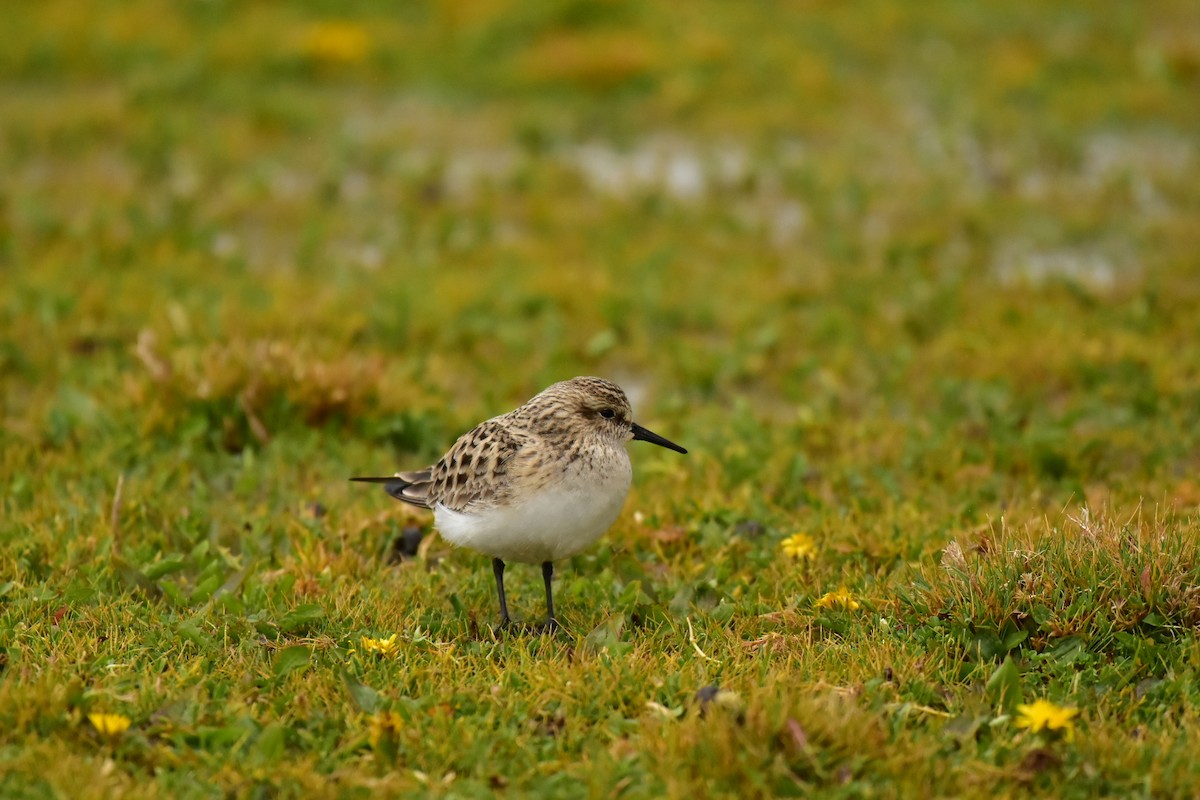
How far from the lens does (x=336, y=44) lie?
1581cm

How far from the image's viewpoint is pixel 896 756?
16.4 feet

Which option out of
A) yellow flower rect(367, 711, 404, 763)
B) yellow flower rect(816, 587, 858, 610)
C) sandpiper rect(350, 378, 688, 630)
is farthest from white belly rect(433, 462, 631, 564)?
yellow flower rect(367, 711, 404, 763)

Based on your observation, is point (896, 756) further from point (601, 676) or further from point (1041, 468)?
point (1041, 468)

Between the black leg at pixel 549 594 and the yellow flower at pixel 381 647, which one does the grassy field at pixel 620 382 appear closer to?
the yellow flower at pixel 381 647

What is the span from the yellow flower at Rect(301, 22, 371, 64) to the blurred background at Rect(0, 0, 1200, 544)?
0.05m

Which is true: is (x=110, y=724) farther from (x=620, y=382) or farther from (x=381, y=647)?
(x=620, y=382)

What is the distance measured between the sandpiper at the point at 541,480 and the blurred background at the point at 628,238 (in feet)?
4.59

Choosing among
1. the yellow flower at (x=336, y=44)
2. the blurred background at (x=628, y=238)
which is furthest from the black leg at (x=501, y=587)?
the yellow flower at (x=336, y=44)

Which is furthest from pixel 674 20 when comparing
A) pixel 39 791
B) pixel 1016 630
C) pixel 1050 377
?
pixel 39 791

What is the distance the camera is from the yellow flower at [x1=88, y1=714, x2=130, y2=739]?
5074 millimetres

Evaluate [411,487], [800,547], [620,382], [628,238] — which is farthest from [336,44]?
[800,547]

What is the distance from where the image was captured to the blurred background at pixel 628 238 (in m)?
8.58

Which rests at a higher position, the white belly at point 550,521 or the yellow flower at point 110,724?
the white belly at point 550,521

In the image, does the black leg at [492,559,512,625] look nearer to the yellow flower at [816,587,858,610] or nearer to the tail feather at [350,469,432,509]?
the tail feather at [350,469,432,509]
